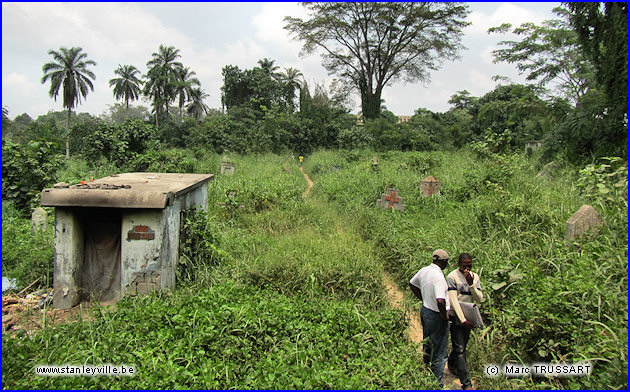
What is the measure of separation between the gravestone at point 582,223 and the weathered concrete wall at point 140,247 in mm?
5293

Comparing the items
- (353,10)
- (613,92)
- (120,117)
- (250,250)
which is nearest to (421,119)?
(353,10)

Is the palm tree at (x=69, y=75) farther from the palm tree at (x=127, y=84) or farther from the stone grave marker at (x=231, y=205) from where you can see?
the stone grave marker at (x=231, y=205)

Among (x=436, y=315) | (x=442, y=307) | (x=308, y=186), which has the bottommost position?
(x=436, y=315)

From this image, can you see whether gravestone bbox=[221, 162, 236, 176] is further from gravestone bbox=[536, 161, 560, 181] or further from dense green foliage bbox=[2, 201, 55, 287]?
gravestone bbox=[536, 161, 560, 181]

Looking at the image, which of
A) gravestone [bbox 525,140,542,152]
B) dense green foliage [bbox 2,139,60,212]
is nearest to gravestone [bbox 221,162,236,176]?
dense green foliage [bbox 2,139,60,212]

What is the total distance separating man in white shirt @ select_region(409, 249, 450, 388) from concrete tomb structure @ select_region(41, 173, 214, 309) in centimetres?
331

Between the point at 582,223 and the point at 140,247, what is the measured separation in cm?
573

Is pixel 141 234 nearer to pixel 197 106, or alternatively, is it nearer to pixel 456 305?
pixel 456 305

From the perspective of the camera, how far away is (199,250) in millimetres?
5723

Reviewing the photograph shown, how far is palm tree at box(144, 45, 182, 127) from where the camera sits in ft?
113

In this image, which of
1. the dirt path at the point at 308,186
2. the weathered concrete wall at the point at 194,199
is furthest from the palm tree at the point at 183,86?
the weathered concrete wall at the point at 194,199

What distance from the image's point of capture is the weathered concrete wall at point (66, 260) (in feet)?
15.7

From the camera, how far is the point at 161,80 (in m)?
34.8

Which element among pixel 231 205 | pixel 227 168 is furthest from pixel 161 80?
pixel 231 205
